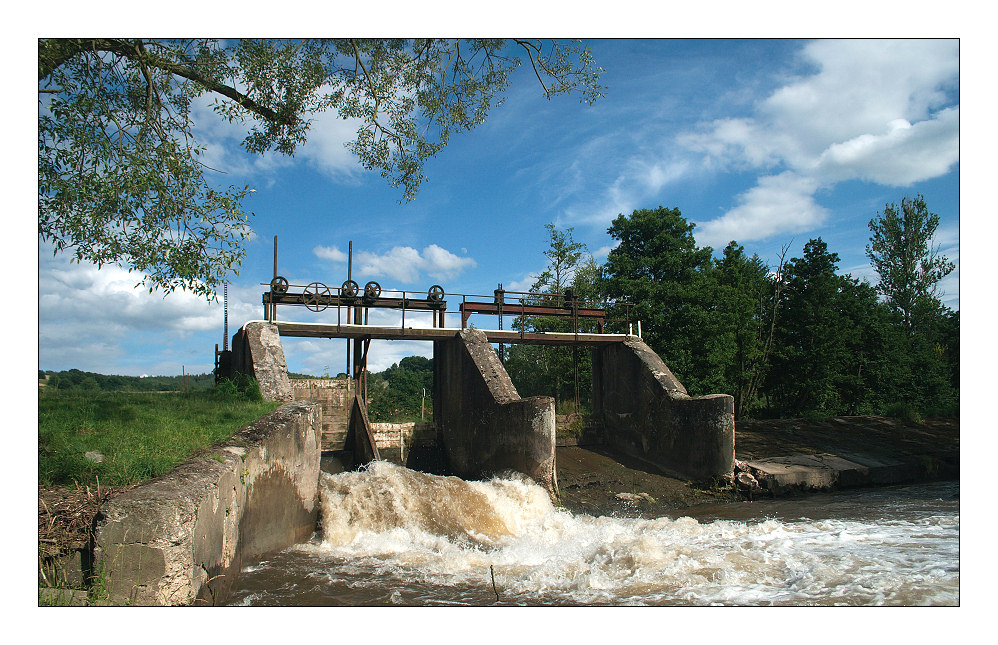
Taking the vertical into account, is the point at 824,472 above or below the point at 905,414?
below

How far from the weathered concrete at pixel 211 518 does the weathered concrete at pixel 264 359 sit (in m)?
3.29

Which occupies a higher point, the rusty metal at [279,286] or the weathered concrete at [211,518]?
the rusty metal at [279,286]

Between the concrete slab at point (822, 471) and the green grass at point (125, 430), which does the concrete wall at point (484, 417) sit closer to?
the green grass at point (125, 430)

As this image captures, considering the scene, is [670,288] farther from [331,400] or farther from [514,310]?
[331,400]

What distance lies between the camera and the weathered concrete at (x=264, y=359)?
39.1 ft

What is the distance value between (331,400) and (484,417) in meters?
5.07

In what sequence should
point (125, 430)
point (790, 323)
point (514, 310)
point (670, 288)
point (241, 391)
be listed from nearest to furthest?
1. point (125, 430)
2. point (241, 391)
3. point (514, 310)
4. point (670, 288)
5. point (790, 323)

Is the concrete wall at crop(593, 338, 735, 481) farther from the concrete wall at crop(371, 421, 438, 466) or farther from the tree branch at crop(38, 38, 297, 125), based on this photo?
the tree branch at crop(38, 38, 297, 125)

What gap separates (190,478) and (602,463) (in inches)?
484

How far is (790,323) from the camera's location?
26.2 metres

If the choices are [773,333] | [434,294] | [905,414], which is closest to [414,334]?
[434,294]

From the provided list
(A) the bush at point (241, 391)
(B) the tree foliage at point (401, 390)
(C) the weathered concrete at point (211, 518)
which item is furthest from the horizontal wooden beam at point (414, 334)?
(B) the tree foliage at point (401, 390)

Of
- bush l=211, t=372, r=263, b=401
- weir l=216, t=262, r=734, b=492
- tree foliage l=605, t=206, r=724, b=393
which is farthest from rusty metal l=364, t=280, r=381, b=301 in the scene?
tree foliage l=605, t=206, r=724, b=393

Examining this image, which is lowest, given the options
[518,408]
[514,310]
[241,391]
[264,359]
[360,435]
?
[360,435]
